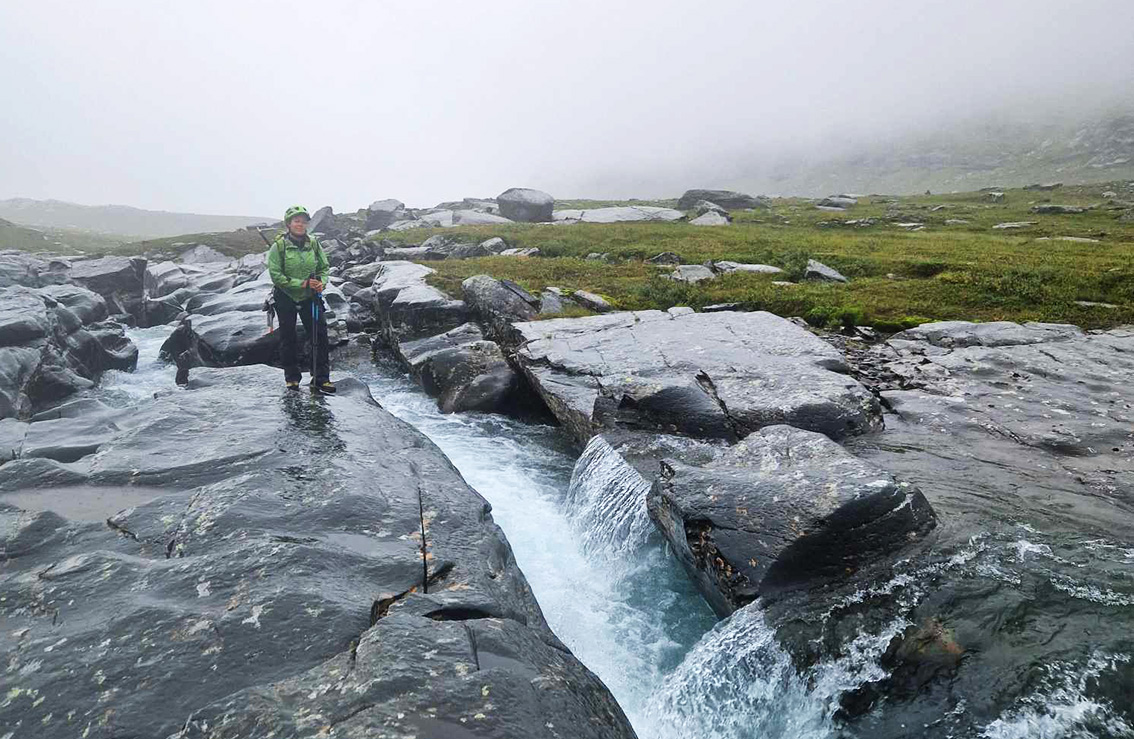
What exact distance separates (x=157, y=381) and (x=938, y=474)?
3204cm

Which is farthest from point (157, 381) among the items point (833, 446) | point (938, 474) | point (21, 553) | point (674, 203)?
point (674, 203)

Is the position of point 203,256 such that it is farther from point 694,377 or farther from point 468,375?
point 694,377

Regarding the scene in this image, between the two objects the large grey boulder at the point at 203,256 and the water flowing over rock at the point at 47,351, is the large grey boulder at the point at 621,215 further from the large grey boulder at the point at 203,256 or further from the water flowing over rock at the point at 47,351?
the water flowing over rock at the point at 47,351

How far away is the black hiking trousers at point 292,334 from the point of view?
1643 centimetres

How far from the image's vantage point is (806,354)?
1730 centimetres

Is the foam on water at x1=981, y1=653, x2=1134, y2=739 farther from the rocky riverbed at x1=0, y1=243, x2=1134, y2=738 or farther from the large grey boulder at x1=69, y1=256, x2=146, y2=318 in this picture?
the large grey boulder at x1=69, y1=256, x2=146, y2=318

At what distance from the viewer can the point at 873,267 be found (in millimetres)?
31906

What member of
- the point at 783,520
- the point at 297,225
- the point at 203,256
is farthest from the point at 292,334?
the point at 203,256

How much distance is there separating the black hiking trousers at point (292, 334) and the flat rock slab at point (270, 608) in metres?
4.86

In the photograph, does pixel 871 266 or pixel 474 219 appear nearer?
pixel 871 266

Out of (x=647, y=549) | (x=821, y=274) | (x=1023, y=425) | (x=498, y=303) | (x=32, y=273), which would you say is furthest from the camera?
(x=32, y=273)

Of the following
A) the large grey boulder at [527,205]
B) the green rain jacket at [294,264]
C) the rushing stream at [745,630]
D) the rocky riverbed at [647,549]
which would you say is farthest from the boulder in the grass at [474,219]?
the rushing stream at [745,630]

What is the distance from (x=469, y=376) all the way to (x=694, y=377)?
30.4 ft

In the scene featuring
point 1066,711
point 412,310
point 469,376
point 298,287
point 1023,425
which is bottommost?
point 1066,711
